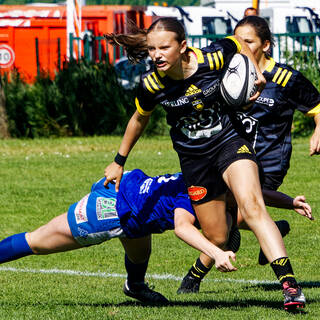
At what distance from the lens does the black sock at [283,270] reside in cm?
577

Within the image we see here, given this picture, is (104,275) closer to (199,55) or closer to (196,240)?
(196,240)

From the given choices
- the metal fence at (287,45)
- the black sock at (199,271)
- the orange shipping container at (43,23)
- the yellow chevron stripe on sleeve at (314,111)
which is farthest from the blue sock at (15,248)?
the orange shipping container at (43,23)

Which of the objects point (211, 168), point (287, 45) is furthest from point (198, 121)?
point (287, 45)

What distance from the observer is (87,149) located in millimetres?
17031

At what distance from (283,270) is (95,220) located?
1.36 metres

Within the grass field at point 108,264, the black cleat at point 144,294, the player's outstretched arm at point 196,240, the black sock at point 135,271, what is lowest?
the grass field at point 108,264

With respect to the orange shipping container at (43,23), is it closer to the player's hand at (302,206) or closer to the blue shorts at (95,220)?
the player's hand at (302,206)

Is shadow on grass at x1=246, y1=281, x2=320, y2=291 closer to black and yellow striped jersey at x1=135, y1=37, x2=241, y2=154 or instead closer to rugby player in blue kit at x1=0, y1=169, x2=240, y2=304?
rugby player in blue kit at x1=0, y1=169, x2=240, y2=304

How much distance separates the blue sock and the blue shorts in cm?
41

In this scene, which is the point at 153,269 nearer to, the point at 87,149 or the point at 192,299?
the point at 192,299

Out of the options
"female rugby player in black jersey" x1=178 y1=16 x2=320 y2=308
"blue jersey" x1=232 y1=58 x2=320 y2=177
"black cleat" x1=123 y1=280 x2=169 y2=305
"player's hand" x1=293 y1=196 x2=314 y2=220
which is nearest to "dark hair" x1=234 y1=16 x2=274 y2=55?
"female rugby player in black jersey" x1=178 y1=16 x2=320 y2=308

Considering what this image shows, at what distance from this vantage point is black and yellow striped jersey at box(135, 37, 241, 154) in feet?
20.6

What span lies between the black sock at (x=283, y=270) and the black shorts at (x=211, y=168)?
741 mm

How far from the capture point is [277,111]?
7754 mm
